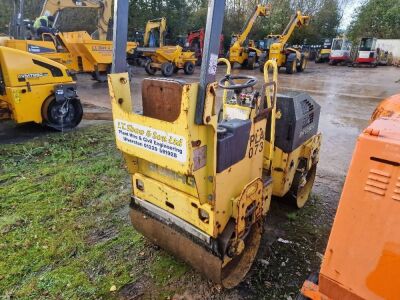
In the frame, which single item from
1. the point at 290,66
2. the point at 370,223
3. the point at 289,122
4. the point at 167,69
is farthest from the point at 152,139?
the point at 290,66

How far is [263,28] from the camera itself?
28.8 m

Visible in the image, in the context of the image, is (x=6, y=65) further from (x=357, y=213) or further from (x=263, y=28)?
(x=263, y=28)

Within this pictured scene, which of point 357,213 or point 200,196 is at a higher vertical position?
point 357,213

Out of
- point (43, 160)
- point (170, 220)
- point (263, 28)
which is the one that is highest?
point (263, 28)

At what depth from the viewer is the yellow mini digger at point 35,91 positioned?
5594mm

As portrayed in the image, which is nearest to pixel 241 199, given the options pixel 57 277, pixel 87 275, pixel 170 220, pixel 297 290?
pixel 170 220

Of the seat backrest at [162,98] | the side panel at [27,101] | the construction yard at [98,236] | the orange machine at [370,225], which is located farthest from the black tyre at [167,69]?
the orange machine at [370,225]

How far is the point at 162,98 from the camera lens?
2131 mm

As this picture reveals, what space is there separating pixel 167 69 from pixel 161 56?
2.54ft

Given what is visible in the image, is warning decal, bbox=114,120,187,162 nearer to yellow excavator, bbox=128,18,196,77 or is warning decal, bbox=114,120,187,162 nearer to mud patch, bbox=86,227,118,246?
mud patch, bbox=86,227,118,246

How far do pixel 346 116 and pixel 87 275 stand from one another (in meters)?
8.10

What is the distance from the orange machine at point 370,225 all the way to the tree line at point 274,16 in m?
18.8

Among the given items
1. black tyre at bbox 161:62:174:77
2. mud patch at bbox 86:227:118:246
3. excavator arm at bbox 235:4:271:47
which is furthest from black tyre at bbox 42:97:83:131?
excavator arm at bbox 235:4:271:47

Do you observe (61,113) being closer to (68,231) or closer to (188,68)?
(68,231)
